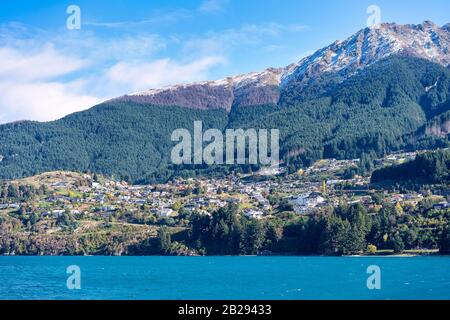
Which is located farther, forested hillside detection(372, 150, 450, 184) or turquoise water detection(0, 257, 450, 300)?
forested hillside detection(372, 150, 450, 184)

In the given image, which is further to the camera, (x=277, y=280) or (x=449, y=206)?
(x=449, y=206)

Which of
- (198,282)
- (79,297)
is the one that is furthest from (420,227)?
(79,297)

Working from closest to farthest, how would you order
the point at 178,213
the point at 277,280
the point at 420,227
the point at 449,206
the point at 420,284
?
the point at 420,284, the point at 277,280, the point at 420,227, the point at 449,206, the point at 178,213

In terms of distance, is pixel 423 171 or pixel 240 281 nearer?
pixel 240 281

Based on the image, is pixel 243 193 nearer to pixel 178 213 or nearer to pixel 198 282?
pixel 178 213

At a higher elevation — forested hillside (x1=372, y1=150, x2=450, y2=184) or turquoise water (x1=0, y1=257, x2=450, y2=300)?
forested hillside (x1=372, y1=150, x2=450, y2=184)

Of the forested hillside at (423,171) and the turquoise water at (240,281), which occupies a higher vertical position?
the forested hillside at (423,171)

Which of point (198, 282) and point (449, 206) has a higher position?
point (449, 206)

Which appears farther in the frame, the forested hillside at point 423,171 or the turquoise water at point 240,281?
the forested hillside at point 423,171
